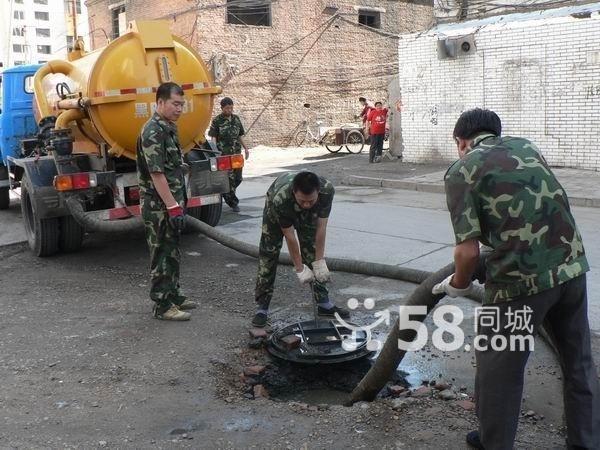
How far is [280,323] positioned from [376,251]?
2.37m

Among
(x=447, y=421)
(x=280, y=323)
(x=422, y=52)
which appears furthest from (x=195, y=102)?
(x=422, y=52)

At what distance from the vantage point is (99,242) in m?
8.11

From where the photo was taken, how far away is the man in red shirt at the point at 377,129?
15.7 metres

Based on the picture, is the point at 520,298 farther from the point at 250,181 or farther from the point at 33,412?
the point at 250,181

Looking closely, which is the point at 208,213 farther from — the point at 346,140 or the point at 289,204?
the point at 346,140

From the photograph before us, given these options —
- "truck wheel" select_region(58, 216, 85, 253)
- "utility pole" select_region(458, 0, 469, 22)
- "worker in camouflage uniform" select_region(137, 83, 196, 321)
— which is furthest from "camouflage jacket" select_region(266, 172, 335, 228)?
"utility pole" select_region(458, 0, 469, 22)

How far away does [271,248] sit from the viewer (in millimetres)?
4816

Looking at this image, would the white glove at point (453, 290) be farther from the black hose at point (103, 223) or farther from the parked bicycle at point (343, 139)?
the parked bicycle at point (343, 139)

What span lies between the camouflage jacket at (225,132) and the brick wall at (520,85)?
20.5 feet

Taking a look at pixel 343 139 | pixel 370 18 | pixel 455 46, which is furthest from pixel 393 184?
pixel 370 18

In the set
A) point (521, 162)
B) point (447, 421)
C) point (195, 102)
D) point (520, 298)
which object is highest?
point (195, 102)

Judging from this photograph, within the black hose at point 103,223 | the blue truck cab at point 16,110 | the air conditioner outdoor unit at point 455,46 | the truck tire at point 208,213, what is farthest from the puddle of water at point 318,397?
the air conditioner outdoor unit at point 455,46

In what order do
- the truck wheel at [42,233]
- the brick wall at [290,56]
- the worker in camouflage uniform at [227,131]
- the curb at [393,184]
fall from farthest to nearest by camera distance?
the brick wall at [290,56] → the curb at [393,184] → the worker in camouflage uniform at [227,131] → the truck wheel at [42,233]

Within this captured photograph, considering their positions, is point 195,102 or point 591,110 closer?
point 195,102
